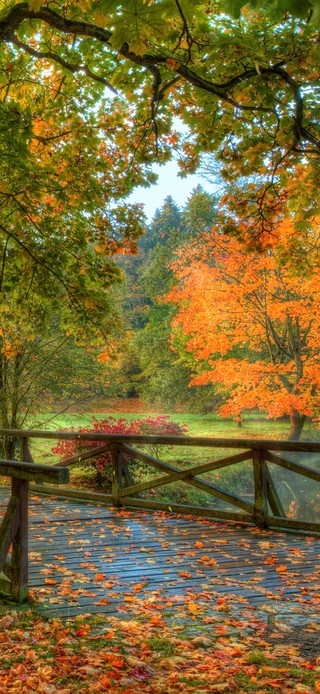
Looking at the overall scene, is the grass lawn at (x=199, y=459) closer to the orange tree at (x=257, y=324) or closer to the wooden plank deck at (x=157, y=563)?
the orange tree at (x=257, y=324)

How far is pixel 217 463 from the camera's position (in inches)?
277

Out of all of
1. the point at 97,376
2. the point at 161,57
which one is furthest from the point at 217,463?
the point at 97,376

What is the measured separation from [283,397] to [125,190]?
8050mm

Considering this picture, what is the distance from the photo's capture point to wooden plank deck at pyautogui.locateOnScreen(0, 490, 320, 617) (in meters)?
4.55

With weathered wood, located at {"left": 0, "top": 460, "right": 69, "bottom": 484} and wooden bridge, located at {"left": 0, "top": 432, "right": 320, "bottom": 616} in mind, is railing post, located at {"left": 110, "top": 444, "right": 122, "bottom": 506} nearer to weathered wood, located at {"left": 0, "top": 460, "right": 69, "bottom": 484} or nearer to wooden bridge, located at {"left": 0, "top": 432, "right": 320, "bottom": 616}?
wooden bridge, located at {"left": 0, "top": 432, "right": 320, "bottom": 616}

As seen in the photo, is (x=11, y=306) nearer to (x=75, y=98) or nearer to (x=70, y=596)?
(x=75, y=98)

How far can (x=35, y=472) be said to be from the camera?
4.41 m

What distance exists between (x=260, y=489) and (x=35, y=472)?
3273mm

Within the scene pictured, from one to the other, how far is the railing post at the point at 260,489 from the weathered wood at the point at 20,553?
3.09 metres

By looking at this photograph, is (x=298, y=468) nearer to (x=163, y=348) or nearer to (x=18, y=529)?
(x=18, y=529)

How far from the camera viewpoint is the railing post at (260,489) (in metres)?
6.80

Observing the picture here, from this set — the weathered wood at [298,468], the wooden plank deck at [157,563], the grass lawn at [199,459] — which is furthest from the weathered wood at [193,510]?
the grass lawn at [199,459]

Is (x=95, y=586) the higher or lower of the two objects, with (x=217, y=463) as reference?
lower

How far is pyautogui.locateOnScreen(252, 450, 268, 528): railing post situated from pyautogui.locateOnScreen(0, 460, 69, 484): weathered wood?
9.94 ft
